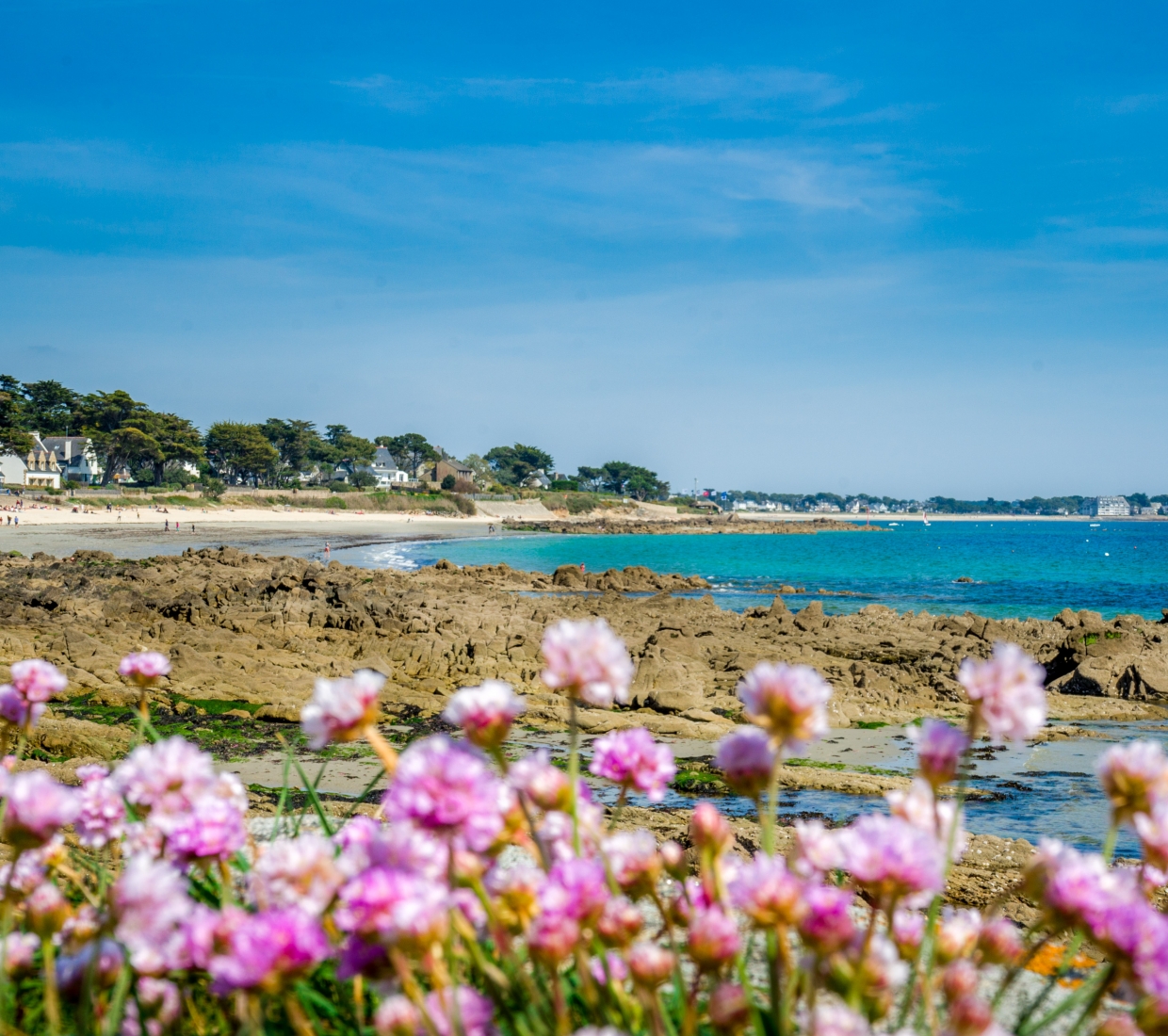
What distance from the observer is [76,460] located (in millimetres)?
92438

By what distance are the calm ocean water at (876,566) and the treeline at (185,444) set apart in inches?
1442

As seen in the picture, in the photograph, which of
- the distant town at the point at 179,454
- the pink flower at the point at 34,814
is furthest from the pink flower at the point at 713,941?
the distant town at the point at 179,454

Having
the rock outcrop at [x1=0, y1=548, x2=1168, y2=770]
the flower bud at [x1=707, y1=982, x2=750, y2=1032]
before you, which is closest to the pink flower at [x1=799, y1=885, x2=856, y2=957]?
the flower bud at [x1=707, y1=982, x2=750, y2=1032]

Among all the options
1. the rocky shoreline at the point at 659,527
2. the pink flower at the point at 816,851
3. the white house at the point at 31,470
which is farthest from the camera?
the rocky shoreline at the point at 659,527

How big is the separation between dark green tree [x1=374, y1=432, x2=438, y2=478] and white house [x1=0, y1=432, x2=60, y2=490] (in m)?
61.3

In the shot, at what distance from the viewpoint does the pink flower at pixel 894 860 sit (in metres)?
1.29

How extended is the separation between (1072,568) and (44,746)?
55.6 m

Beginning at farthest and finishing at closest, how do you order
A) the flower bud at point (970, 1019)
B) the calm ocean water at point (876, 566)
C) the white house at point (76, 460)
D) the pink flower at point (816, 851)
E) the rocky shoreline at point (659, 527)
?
1. the rocky shoreline at point (659, 527)
2. the white house at point (76, 460)
3. the calm ocean water at point (876, 566)
4. the pink flower at point (816, 851)
5. the flower bud at point (970, 1019)

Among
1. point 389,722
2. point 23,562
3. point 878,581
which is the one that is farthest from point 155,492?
point 389,722

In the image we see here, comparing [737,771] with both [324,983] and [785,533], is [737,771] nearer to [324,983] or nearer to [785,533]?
[324,983]

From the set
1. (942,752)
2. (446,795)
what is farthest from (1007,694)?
(446,795)

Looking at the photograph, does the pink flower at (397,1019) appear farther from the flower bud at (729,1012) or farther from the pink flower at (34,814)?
the pink flower at (34,814)

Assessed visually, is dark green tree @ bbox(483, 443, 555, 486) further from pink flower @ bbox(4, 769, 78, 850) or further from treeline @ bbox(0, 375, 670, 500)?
pink flower @ bbox(4, 769, 78, 850)

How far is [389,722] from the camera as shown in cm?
1068
